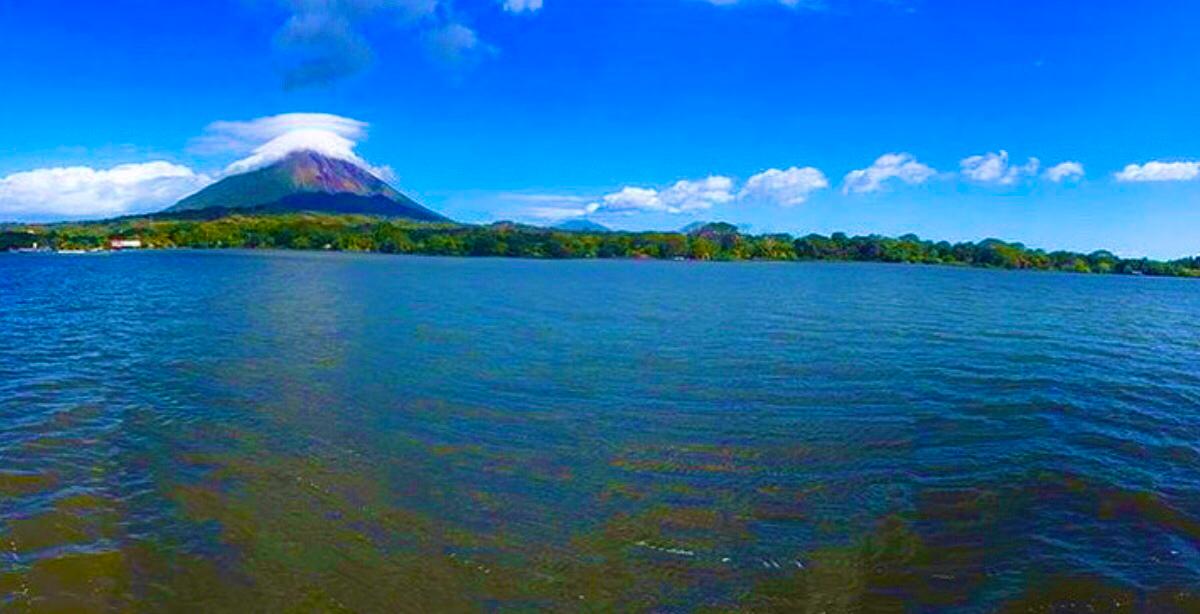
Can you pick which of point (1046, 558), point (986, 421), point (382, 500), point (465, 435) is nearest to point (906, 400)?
point (986, 421)

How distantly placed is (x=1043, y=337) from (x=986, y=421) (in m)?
24.7

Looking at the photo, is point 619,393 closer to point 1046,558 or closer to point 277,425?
point 277,425

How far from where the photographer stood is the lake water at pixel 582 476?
1005 centimetres

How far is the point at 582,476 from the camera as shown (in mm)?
14539

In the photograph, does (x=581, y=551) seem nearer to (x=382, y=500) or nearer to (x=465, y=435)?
(x=382, y=500)

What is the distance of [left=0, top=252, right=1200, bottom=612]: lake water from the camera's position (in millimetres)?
10055

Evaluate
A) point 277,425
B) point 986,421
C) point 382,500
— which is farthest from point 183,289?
Answer: point 986,421

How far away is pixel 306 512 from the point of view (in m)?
12.1

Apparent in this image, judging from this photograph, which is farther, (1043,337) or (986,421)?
(1043,337)

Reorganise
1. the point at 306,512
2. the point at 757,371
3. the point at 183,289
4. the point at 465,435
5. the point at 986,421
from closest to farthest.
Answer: the point at 306,512 < the point at 465,435 < the point at 986,421 < the point at 757,371 < the point at 183,289

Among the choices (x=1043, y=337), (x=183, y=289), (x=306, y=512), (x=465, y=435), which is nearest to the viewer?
(x=306, y=512)

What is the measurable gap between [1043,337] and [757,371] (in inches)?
927

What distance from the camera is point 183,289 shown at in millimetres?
63125

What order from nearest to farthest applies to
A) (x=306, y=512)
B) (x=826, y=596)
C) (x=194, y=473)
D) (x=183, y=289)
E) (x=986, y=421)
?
(x=826, y=596) < (x=306, y=512) < (x=194, y=473) < (x=986, y=421) < (x=183, y=289)
